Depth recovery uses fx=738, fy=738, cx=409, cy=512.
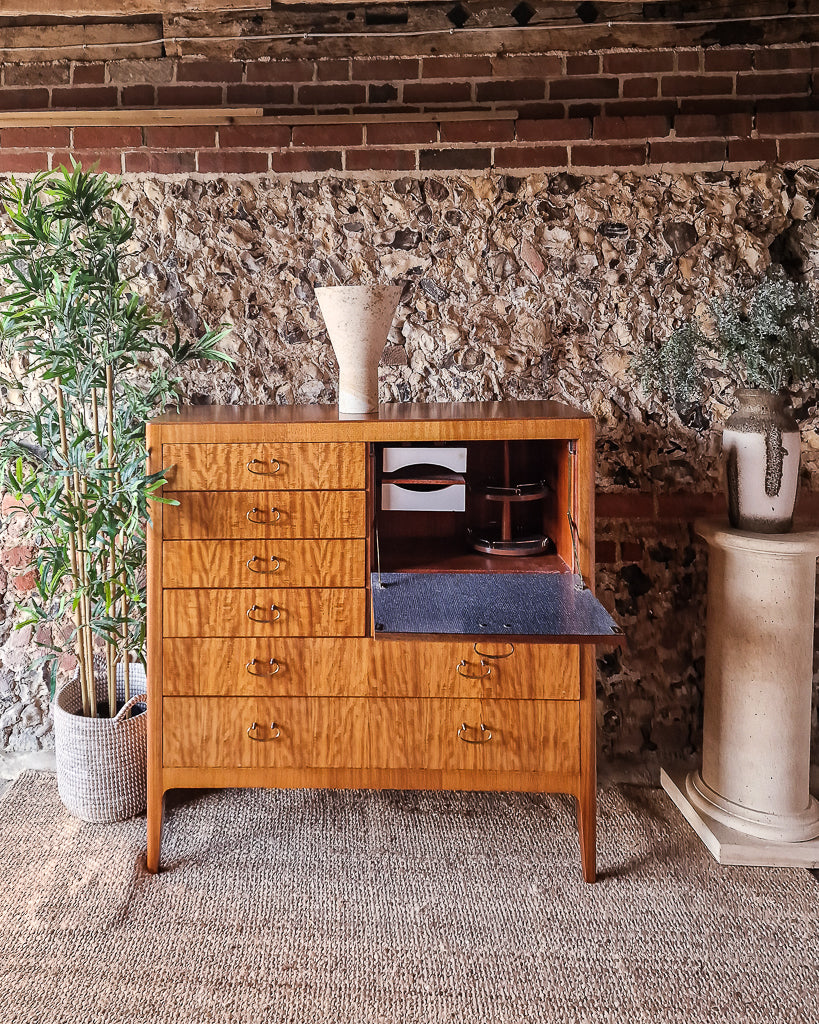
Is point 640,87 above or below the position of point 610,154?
above

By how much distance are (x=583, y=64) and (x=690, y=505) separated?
1644 millimetres

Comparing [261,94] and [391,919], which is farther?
[261,94]

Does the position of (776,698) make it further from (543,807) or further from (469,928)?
(469,928)

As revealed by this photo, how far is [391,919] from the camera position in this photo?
2.05m

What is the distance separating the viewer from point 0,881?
2197mm

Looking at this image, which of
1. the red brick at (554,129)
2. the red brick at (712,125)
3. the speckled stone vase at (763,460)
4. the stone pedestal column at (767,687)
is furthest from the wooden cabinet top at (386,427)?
the red brick at (712,125)

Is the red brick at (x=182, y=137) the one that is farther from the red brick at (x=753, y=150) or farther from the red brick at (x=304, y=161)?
the red brick at (x=753, y=150)

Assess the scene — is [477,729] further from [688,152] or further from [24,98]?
[24,98]

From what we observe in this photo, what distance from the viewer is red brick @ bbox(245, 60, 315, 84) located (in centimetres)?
268

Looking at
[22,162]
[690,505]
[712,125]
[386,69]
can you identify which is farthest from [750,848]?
[22,162]

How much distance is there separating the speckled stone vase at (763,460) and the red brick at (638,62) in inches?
48.7

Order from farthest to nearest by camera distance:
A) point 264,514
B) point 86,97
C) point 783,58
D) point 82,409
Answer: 1. point 86,97
2. point 783,58
3. point 82,409
4. point 264,514

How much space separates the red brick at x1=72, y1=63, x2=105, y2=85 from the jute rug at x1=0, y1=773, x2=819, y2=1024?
2620mm

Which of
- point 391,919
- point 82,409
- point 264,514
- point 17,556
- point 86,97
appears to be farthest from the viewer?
point 17,556
